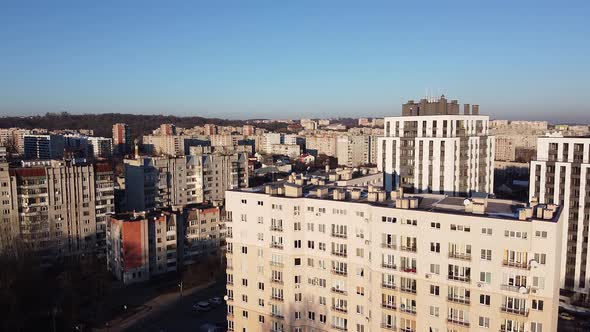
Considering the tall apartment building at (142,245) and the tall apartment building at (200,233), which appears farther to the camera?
the tall apartment building at (200,233)

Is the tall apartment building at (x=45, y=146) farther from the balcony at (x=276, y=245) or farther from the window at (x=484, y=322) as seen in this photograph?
the window at (x=484, y=322)

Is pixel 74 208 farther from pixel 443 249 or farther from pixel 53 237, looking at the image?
pixel 443 249

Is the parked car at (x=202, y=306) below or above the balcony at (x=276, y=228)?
below

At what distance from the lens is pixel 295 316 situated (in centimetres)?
1596

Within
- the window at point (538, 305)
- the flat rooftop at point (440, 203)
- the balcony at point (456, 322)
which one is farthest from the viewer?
the flat rooftop at point (440, 203)

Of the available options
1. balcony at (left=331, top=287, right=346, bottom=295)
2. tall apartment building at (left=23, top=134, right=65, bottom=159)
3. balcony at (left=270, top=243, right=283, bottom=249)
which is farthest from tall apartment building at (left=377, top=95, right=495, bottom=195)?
tall apartment building at (left=23, top=134, right=65, bottom=159)

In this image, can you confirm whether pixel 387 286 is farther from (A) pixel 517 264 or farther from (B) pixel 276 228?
(B) pixel 276 228

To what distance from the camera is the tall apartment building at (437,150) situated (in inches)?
1131

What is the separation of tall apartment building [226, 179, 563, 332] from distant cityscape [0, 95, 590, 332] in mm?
37

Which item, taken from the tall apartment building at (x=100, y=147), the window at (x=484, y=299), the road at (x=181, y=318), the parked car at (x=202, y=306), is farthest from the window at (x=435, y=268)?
→ the tall apartment building at (x=100, y=147)

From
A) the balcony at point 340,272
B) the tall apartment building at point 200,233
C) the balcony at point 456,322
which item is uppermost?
the balcony at point 340,272

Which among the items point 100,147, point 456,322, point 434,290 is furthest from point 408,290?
point 100,147

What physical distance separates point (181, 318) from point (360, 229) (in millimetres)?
14834

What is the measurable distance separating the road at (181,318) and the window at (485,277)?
52.3 feet
